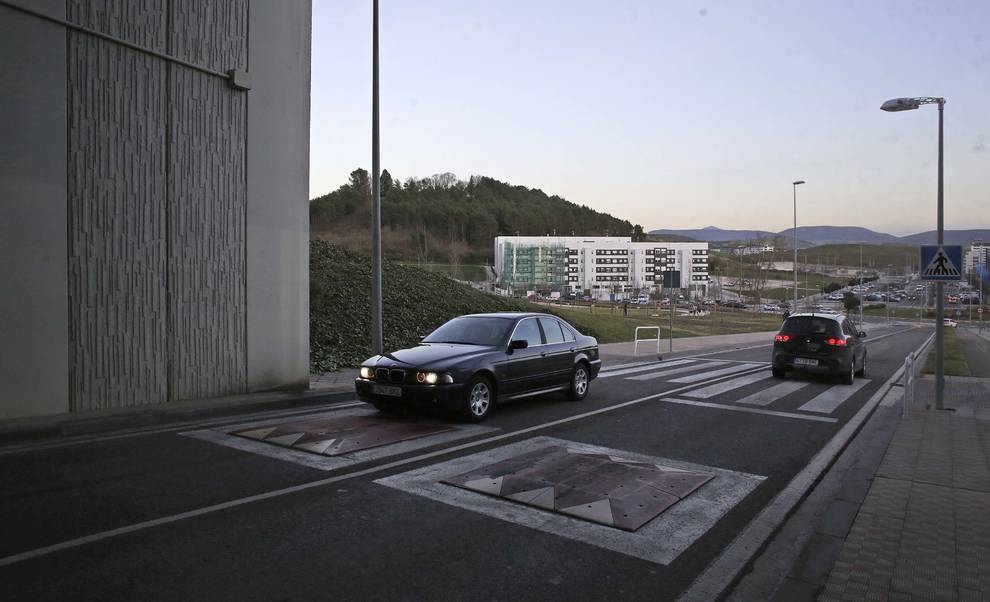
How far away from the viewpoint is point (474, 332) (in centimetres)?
1022

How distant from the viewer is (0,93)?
760 cm

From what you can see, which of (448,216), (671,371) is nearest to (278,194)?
(671,371)

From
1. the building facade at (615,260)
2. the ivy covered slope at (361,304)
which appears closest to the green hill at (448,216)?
the building facade at (615,260)

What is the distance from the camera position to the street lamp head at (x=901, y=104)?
11.8 meters

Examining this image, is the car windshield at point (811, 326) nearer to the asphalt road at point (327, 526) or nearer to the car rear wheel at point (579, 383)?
the car rear wheel at point (579, 383)

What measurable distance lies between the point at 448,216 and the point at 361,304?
10889 cm

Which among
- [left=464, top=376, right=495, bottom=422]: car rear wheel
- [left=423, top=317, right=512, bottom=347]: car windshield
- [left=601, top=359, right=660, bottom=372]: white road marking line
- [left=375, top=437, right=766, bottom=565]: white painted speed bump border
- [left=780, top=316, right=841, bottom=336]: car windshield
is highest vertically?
[left=423, top=317, right=512, bottom=347]: car windshield

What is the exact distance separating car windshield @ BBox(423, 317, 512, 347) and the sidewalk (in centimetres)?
523

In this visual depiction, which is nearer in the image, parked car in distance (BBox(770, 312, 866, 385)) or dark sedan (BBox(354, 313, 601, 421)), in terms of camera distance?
dark sedan (BBox(354, 313, 601, 421))

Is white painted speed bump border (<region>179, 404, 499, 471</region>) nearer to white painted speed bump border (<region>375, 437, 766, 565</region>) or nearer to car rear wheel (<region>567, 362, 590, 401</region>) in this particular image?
white painted speed bump border (<region>375, 437, 766, 565</region>)

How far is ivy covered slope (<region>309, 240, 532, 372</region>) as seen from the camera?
16.4m

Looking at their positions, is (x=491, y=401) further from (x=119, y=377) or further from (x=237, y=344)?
(x=119, y=377)

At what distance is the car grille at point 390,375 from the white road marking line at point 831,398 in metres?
6.91

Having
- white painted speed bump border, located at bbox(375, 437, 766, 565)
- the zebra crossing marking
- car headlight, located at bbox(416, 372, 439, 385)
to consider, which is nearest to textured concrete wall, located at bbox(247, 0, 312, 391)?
car headlight, located at bbox(416, 372, 439, 385)
